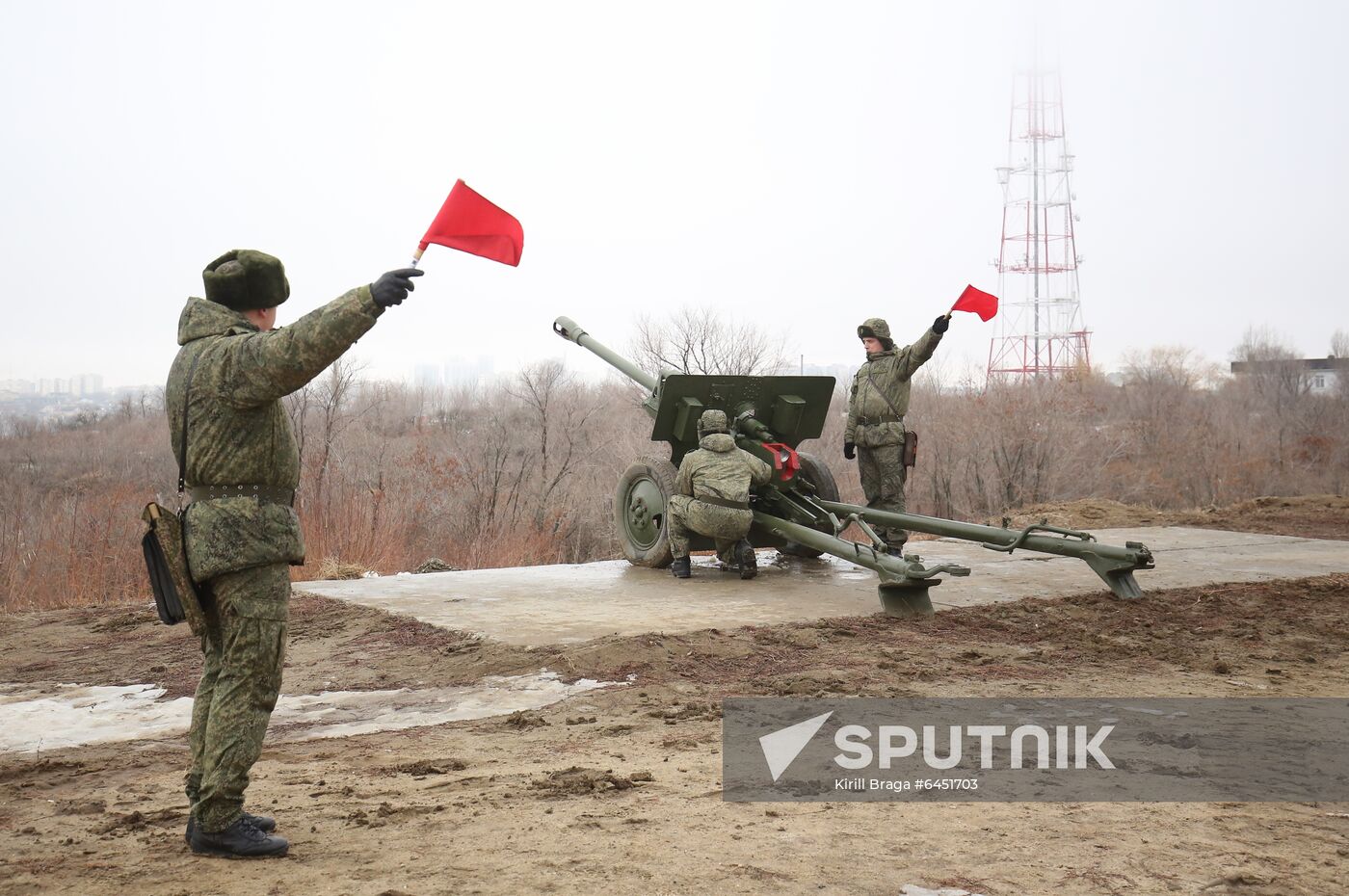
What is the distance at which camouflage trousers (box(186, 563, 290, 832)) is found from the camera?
3586 millimetres

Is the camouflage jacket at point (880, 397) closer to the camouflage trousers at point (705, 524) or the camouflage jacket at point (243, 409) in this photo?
the camouflage trousers at point (705, 524)

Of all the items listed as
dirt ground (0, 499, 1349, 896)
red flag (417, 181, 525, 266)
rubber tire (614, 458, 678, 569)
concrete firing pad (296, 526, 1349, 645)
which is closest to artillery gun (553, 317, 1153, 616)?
rubber tire (614, 458, 678, 569)

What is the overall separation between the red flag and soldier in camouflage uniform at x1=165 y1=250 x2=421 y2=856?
2.24 ft

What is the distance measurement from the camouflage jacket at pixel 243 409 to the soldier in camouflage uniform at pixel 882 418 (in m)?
6.34

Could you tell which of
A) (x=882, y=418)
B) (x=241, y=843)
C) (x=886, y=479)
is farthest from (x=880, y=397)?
(x=241, y=843)

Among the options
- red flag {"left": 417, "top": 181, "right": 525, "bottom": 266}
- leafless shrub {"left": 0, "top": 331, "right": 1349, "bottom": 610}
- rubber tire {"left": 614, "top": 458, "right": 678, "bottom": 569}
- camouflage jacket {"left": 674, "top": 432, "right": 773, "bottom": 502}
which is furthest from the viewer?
leafless shrub {"left": 0, "top": 331, "right": 1349, "bottom": 610}

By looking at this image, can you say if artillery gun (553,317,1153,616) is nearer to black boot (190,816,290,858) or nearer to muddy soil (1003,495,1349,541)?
muddy soil (1003,495,1349,541)

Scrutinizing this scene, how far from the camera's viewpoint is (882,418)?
31.8ft

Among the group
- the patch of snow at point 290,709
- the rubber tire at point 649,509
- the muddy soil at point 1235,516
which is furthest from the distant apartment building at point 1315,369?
the patch of snow at point 290,709

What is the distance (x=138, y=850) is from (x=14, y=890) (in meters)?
0.41

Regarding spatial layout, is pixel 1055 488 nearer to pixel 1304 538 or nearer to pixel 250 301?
pixel 1304 538

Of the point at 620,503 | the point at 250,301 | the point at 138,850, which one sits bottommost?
the point at 138,850

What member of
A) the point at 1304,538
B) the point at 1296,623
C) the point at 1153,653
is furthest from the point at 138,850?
the point at 1304,538

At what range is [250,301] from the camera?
13.0 feet
